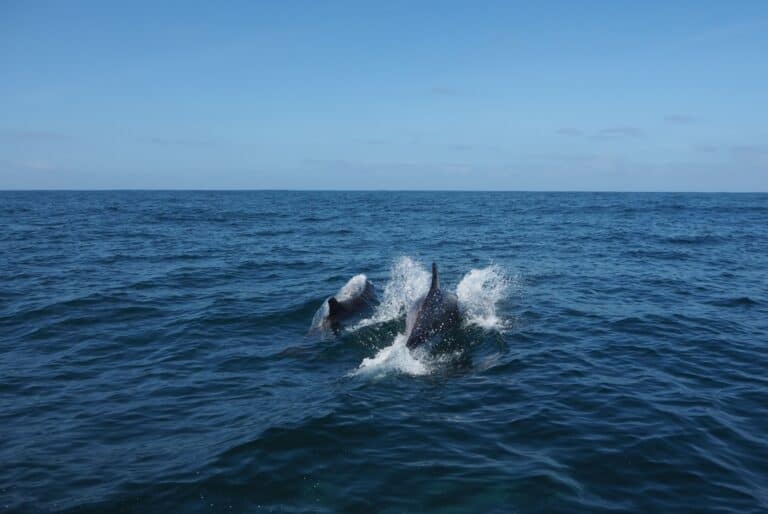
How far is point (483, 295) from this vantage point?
19953 millimetres

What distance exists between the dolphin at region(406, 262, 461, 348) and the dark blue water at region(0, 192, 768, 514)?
0.64 m

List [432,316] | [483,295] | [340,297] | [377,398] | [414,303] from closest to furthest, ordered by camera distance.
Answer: [377,398] → [432,316] → [414,303] → [340,297] → [483,295]

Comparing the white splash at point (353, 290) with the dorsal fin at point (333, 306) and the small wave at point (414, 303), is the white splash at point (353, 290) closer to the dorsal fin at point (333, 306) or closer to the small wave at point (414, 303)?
the small wave at point (414, 303)

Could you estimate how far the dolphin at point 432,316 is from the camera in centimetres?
1370

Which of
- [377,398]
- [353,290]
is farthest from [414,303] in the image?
[377,398]

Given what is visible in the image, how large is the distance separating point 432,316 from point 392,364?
2.30 meters

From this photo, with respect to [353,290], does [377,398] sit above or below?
below

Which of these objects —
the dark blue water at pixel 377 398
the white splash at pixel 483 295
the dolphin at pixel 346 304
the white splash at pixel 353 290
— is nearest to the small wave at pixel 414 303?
the white splash at pixel 483 295

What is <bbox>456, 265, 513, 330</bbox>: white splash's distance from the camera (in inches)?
644

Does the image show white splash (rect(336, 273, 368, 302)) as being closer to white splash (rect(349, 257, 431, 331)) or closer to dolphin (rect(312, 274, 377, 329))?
dolphin (rect(312, 274, 377, 329))

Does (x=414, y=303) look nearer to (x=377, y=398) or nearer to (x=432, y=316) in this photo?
(x=432, y=316)

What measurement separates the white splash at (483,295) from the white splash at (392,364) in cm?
341

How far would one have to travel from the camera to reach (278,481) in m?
7.80

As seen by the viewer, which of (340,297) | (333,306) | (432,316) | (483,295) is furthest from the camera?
(483,295)
